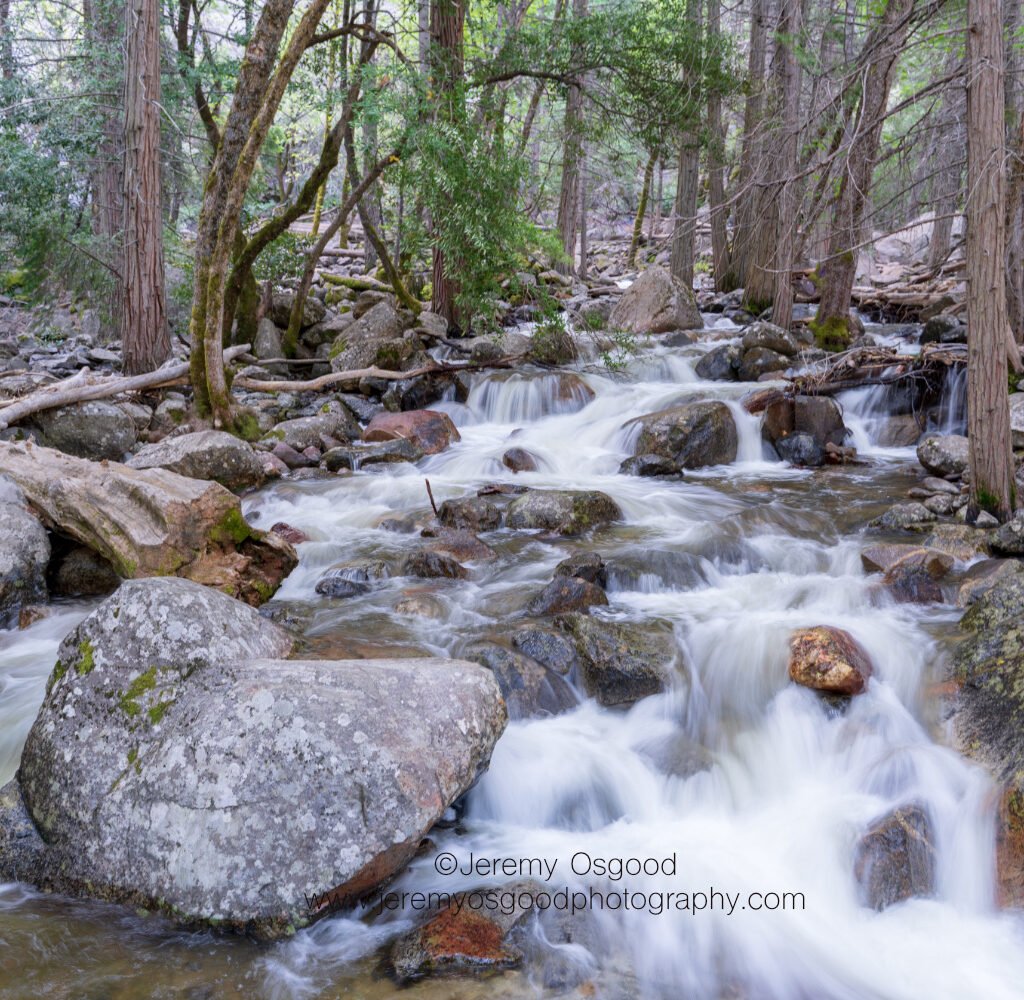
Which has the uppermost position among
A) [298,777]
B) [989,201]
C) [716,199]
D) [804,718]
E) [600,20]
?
[600,20]

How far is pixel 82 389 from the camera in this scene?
966 centimetres

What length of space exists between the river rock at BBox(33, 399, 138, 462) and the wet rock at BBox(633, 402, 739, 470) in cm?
607

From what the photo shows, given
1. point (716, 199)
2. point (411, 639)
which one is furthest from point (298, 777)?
point (716, 199)

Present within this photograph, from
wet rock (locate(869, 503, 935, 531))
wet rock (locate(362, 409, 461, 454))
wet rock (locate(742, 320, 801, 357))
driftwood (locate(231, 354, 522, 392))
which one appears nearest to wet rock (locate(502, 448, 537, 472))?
wet rock (locate(362, 409, 461, 454))

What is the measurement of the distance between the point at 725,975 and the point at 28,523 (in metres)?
5.44

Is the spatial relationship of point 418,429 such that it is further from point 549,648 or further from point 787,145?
point 549,648

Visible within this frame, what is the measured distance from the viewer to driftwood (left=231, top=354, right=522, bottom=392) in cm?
1099

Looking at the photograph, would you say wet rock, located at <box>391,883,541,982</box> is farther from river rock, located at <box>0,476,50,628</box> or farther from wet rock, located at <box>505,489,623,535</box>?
wet rock, located at <box>505,489,623,535</box>

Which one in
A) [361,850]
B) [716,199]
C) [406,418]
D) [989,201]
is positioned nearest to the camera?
[361,850]

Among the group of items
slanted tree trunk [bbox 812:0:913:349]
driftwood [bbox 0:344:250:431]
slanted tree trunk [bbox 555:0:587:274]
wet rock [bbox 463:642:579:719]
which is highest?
slanted tree trunk [bbox 555:0:587:274]

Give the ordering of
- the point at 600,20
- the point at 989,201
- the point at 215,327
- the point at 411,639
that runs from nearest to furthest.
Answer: the point at 411,639, the point at 989,201, the point at 215,327, the point at 600,20

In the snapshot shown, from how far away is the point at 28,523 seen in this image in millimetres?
6121

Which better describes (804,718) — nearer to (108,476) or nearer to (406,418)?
(108,476)

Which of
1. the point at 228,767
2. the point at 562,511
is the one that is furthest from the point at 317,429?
the point at 228,767
